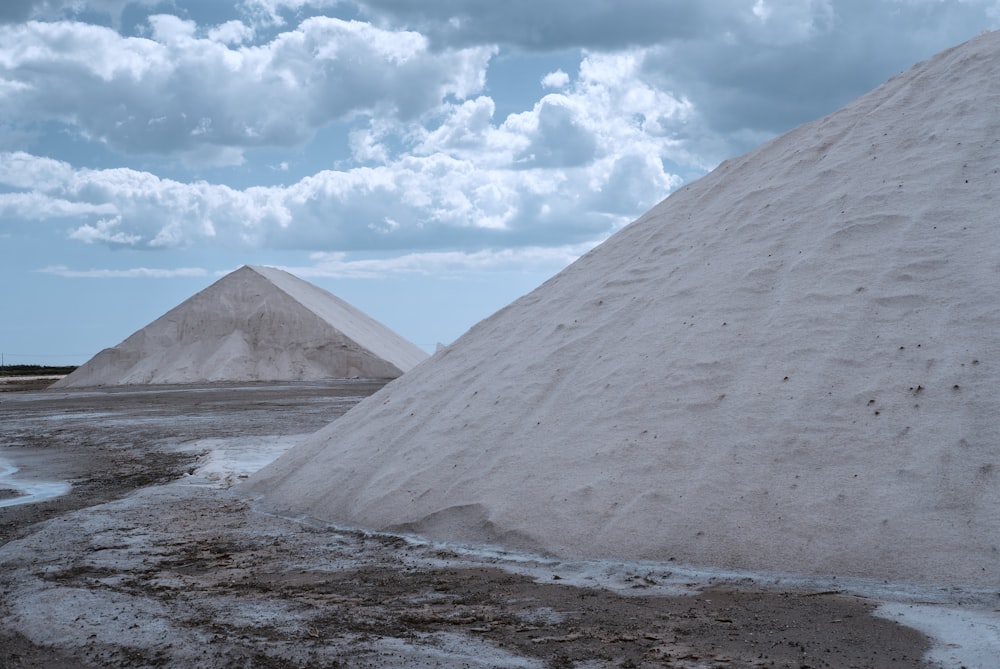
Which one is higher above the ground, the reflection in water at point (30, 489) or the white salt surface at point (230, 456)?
the white salt surface at point (230, 456)

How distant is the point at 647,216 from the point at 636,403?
146 inches

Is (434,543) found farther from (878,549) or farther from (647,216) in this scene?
(647,216)

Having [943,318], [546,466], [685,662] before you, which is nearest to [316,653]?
[685,662]

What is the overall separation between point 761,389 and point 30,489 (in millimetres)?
7426

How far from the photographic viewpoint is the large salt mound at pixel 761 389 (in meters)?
5.38

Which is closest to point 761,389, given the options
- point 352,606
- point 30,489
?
point 352,606

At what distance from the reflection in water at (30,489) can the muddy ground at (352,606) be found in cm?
92

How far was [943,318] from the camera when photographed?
249 inches

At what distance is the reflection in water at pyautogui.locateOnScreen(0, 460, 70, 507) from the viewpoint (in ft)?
30.1

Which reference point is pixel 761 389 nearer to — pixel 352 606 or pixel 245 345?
pixel 352 606

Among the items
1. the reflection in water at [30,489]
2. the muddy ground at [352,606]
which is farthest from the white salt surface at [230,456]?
the muddy ground at [352,606]

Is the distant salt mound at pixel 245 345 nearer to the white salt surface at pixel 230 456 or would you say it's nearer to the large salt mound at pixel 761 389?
the white salt surface at pixel 230 456

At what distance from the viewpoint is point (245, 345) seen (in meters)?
34.2

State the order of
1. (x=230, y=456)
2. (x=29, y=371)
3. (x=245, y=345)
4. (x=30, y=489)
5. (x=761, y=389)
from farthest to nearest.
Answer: (x=29, y=371), (x=245, y=345), (x=230, y=456), (x=30, y=489), (x=761, y=389)
